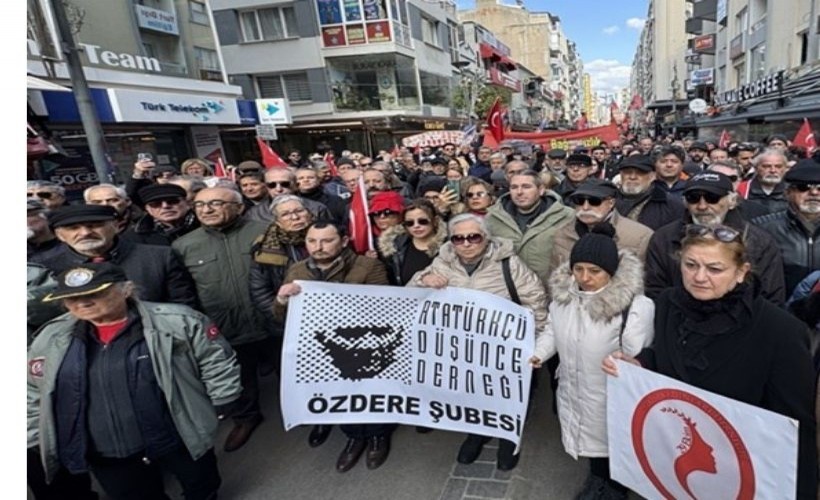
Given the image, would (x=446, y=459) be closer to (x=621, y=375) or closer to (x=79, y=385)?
(x=621, y=375)

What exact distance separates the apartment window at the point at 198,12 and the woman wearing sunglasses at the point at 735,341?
1682 cm

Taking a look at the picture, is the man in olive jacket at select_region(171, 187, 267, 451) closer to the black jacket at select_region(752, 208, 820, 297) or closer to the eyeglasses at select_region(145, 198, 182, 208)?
the eyeglasses at select_region(145, 198, 182, 208)

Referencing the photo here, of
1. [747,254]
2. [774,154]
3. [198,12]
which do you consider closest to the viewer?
[747,254]

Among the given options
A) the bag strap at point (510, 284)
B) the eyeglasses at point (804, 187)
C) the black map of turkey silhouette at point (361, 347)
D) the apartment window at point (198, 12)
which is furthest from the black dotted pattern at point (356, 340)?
the apartment window at point (198, 12)

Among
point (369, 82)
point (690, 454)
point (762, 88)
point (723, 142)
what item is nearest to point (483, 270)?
point (690, 454)

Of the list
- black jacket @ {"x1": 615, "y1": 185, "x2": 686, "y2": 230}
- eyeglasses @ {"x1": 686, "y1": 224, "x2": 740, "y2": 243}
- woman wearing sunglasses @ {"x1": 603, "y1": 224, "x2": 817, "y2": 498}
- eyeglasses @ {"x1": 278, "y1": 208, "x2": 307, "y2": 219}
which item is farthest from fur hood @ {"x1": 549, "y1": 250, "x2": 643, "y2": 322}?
eyeglasses @ {"x1": 278, "y1": 208, "x2": 307, "y2": 219}

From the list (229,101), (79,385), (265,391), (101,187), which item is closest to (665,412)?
(79,385)

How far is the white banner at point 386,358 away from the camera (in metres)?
2.84

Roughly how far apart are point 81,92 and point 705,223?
26.2ft

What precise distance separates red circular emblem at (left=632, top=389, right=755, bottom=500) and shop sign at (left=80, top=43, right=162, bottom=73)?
44.1 ft

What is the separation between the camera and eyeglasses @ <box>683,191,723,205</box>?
9.42 ft

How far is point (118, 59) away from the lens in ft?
38.2

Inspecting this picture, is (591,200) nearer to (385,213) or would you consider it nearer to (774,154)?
(385,213)

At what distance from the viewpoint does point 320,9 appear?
21719 millimetres
